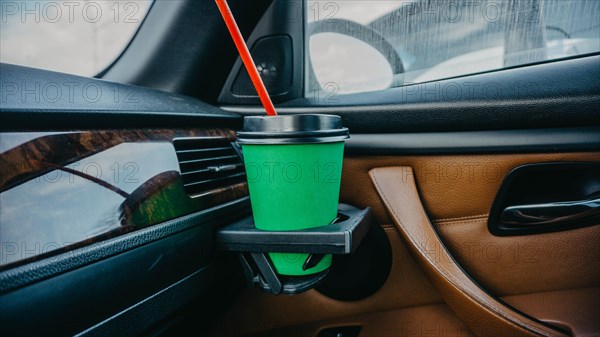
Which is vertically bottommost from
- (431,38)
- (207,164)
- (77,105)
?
(207,164)

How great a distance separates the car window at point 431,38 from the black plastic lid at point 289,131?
555 mm

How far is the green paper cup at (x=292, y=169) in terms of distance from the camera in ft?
2.51

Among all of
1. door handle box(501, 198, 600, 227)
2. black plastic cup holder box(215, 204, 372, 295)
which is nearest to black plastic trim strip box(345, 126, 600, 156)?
door handle box(501, 198, 600, 227)

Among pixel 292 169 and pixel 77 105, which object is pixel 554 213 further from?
pixel 77 105

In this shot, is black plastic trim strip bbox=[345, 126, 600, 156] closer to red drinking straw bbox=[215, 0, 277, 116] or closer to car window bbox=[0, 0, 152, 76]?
red drinking straw bbox=[215, 0, 277, 116]

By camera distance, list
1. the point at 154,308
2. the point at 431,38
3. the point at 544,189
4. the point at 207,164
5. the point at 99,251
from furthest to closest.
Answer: the point at 431,38 → the point at 544,189 → the point at 207,164 → the point at 154,308 → the point at 99,251

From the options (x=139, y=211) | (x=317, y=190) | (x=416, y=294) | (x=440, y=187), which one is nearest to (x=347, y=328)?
(x=416, y=294)

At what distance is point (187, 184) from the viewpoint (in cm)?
92

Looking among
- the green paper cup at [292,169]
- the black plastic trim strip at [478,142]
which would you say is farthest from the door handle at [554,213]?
the green paper cup at [292,169]

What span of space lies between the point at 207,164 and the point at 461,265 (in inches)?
26.6

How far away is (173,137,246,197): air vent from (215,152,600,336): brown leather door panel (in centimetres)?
32

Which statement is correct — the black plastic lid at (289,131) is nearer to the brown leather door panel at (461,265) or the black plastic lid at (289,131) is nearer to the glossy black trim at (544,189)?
the brown leather door panel at (461,265)

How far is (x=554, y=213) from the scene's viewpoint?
3.54ft

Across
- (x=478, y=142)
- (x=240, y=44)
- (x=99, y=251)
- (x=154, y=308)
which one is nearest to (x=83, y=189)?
(x=99, y=251)
